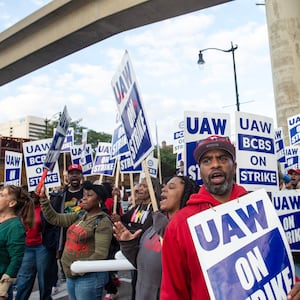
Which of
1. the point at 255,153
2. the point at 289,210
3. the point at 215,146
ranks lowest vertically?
the point at 289,210

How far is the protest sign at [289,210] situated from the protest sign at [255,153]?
148 mm

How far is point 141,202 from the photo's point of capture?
16.0 feet

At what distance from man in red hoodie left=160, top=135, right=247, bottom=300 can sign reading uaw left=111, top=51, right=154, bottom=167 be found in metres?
0.82

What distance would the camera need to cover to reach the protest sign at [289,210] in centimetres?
454

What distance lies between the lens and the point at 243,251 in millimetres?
1860

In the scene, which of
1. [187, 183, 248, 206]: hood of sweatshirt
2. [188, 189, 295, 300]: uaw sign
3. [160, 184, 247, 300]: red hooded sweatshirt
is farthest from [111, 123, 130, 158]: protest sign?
[188, 189, 295, 300]: uaw sign

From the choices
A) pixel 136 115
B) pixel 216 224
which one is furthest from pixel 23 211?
pixel 216 224

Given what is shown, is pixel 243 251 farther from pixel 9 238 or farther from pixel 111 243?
pixel 111 243

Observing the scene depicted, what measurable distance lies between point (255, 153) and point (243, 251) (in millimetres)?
2879

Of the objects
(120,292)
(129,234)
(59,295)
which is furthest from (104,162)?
(129,234)

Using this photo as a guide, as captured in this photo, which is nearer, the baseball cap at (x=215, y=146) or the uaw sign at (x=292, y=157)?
the baseball cap at (x=215, y=146)

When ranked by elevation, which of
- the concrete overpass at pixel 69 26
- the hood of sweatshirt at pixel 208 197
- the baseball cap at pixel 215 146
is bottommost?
the hood of sweatshirt at pixel 208 197

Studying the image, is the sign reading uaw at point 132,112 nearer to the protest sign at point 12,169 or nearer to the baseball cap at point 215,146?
the baseball cap at point 215,146

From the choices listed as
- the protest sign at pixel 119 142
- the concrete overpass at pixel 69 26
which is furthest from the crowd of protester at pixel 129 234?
the concrete overpass at pixel 69 26
